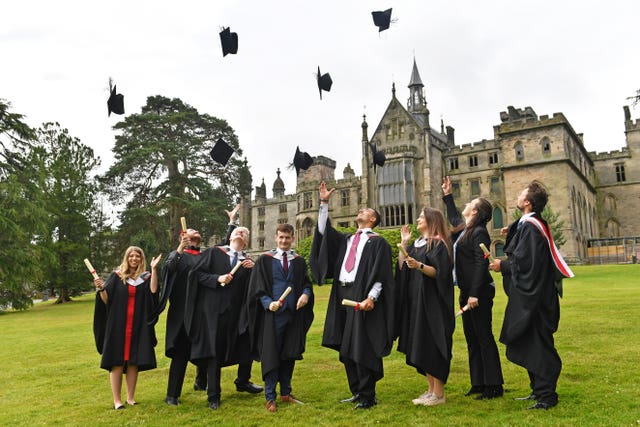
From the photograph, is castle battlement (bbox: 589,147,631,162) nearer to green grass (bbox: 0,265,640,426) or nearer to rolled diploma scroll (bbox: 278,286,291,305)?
green grass (bbox: 0,265,640,426)

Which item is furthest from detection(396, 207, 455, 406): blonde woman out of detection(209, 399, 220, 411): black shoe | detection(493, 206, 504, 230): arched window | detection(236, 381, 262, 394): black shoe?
detection(493, 206, 504, 230): arched window

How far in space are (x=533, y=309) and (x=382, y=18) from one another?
738cm

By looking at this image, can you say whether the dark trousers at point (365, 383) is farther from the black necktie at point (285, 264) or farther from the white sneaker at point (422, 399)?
the black necktie at point (285, 264)

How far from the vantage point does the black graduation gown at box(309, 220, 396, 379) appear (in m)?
6.19

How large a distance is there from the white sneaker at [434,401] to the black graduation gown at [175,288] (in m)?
3.35

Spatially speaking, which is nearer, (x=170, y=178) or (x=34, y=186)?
(x=34, y=186)

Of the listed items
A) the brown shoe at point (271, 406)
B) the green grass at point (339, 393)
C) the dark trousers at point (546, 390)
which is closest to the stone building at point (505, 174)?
the green grass at point (339, 393)

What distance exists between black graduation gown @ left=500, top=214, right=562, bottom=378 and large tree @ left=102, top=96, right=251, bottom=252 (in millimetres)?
27261

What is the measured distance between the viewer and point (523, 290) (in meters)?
5.89

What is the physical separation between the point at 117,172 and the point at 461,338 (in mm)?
28114

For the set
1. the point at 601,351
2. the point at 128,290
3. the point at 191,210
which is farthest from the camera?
the point at 191,210

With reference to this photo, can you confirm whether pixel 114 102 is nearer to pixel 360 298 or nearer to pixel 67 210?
pixel 360 298

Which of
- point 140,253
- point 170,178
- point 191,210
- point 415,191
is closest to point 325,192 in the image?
point 140,253

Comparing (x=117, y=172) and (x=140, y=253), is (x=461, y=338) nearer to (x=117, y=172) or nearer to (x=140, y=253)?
(x=140, y=253)
